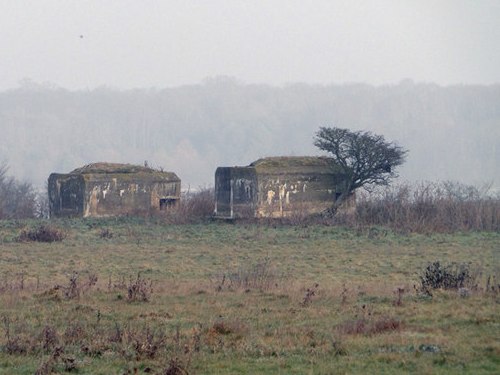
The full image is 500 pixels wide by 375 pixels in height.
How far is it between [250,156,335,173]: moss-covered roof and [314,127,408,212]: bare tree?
2.23 ft

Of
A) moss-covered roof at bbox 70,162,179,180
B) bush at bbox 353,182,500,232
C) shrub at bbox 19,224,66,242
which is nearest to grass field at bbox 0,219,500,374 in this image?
shrub at bbox 19,224,66,242

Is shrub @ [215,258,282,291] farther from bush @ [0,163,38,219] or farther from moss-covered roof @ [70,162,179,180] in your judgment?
bush @ [0,163,38,219]

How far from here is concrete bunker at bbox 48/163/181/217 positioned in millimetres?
40094

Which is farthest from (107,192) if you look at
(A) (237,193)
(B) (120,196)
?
(A) (237,193)

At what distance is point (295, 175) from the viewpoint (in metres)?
39.2

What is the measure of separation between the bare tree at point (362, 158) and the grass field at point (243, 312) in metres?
13.2

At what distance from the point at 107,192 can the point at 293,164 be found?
27.5 feet

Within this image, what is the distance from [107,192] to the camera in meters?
40.5

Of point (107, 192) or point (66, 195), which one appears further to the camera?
point (66, 195)

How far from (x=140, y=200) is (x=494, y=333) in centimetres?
3079

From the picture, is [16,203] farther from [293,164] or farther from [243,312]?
[243,312]

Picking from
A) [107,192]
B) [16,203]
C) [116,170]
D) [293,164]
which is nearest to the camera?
[293,164]

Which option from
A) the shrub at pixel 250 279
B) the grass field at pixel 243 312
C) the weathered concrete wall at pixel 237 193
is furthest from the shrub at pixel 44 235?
the shrub at pixel 250 279

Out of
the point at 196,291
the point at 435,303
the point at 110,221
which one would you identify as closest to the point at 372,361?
the point at 435,303
